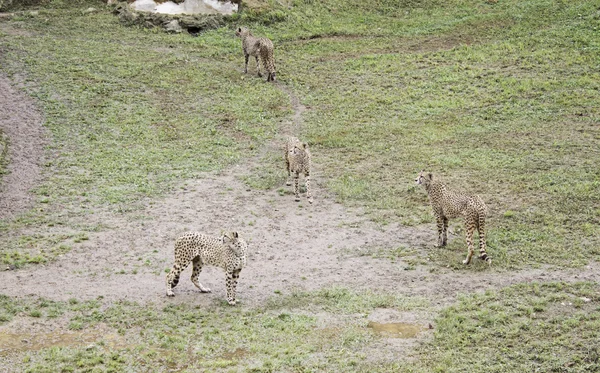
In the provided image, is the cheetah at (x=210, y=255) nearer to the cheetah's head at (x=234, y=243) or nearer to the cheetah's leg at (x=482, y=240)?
the cheetah's head at (x=234, y=243)

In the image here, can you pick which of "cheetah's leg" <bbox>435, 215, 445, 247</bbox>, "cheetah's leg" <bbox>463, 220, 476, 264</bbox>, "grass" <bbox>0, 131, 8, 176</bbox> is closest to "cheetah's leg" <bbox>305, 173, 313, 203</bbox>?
"cheetah's leg" <bbox>435, 215, 445, 247</bbox>

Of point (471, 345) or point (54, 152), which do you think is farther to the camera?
point (54, 152)

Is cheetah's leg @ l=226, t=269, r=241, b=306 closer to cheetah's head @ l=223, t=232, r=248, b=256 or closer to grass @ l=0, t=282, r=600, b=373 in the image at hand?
grass @ l=0, t=282, r=600, b=373

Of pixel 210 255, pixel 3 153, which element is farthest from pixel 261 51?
pixel 210 255

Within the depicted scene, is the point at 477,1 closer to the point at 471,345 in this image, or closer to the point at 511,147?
the point at 511,147

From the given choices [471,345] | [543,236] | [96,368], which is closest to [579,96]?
A: [543,236]

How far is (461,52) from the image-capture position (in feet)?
107

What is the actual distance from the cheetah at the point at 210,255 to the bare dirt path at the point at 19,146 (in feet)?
21.4

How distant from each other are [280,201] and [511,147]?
7.69 meters

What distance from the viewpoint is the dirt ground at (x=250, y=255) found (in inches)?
640

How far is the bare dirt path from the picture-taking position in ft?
69.6

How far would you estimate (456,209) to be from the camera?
57.8 feet

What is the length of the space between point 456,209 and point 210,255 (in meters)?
5.55

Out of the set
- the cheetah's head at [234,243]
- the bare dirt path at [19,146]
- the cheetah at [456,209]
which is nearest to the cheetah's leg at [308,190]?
the cheetah at [456,209]
